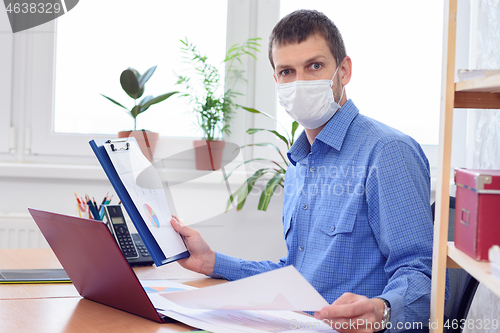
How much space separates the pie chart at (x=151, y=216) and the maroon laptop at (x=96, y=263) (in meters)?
0.11

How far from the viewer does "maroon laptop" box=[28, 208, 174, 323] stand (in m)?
0.73

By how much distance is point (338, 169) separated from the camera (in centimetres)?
108

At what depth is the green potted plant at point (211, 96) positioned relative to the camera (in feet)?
7.16

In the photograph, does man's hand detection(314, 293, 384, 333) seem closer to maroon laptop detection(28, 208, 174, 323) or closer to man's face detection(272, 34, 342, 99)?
maroon laptop detection(28, 208, 174, 323)

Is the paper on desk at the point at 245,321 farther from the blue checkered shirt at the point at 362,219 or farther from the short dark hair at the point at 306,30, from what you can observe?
the short dark hair at the point at 306,30

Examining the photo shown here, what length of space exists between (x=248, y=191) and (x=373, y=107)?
2.73 ft

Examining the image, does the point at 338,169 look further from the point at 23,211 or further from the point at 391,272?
the point at 23,211

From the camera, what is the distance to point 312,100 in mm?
1186

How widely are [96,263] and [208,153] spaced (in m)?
1.44

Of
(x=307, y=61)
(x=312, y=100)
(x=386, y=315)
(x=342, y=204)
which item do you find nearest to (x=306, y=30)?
(x=307, y=61)

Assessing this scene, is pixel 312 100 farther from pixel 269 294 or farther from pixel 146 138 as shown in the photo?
pixel 146 138

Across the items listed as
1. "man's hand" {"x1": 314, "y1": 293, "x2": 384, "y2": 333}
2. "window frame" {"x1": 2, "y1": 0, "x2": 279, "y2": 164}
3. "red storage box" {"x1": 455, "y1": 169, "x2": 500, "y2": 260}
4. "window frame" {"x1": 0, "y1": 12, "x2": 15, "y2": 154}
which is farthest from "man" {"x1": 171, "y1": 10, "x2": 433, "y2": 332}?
"window frame" {"x1": 0, "y1": 12, "x2": 15, "y2": 154}

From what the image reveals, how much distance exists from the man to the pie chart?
0.07 metres

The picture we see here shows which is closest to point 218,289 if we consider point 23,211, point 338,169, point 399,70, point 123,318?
point 123,318
